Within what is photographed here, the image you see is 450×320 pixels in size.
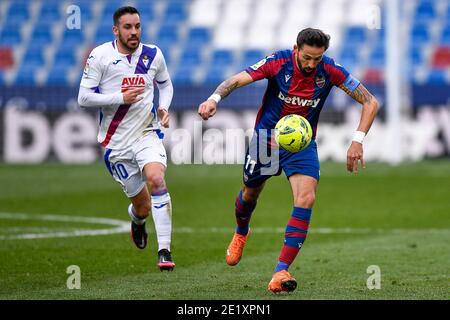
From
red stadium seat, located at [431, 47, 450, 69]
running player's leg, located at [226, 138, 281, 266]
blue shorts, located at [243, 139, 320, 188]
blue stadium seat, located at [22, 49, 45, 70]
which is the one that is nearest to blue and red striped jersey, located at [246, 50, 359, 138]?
blue shorts, located at [243, 139, 320, 188]

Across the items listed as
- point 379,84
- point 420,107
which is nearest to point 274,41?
point 379,84

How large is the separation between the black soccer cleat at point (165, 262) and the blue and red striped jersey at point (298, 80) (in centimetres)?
160

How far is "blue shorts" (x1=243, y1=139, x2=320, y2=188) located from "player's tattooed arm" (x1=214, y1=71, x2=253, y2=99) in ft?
2.25

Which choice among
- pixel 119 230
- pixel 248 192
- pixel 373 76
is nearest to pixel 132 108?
pixel 248 192

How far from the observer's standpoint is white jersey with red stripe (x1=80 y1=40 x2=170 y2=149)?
9586 mm

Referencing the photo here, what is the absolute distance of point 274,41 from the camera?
2880cm

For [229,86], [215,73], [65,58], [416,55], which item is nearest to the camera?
[229,86]

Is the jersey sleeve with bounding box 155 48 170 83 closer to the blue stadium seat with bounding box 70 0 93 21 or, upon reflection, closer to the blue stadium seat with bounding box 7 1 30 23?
the blue stadium seat with bounding box 70 0 93 21

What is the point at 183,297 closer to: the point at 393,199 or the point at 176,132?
the point at 393,199

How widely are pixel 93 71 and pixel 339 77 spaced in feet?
7.30

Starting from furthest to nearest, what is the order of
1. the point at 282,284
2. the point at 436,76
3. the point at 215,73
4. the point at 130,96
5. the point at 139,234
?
the point at 215,73, the point at 436,76, the point at 139,234, the point at 130,96, the point at 282,284

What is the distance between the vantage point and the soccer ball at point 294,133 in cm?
872

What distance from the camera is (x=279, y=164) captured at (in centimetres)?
899

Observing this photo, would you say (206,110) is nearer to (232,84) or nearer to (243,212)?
(232,84)
